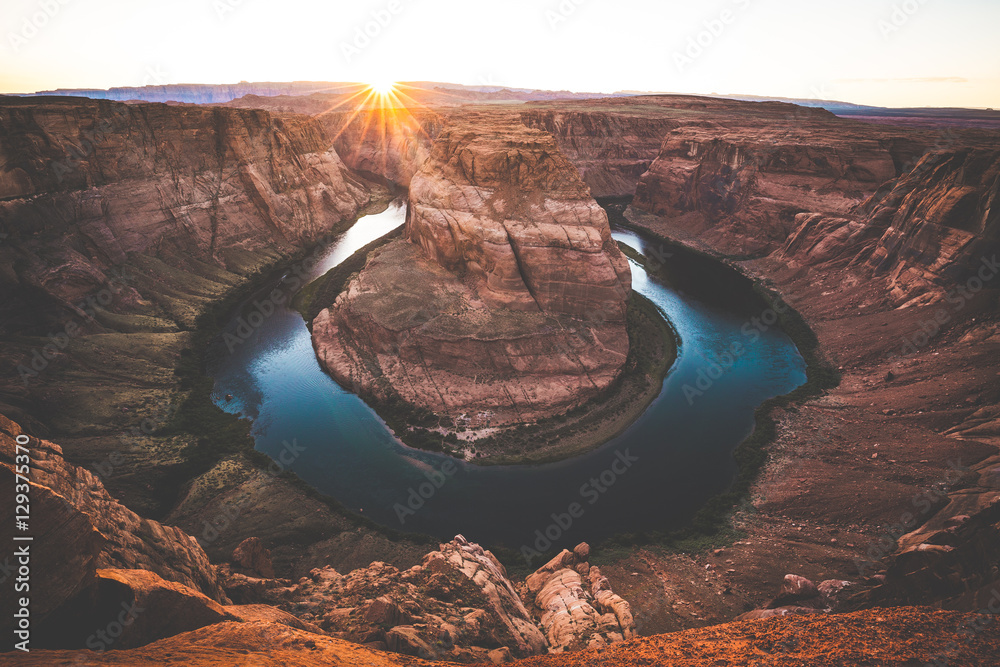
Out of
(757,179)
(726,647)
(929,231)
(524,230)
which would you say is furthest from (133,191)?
(757,179)

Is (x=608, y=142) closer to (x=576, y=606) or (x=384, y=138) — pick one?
(x=384, y=138)

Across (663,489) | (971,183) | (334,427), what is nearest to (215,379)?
(334,427)

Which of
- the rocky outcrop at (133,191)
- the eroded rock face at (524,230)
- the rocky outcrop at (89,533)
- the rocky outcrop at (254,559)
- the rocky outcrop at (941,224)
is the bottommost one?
the rocky outcrop at (254,559)

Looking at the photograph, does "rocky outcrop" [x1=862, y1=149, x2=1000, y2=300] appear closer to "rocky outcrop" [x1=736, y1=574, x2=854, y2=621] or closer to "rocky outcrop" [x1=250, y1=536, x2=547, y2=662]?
"rocky outcrop" [x1=736, y1=574, x2=854, y2=621]

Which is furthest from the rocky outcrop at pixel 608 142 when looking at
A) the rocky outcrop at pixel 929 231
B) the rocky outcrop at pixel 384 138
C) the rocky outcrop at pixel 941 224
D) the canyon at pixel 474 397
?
the rocky outcrop at pixel 941 224

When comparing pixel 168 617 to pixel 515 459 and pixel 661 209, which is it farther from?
pixel 661 209

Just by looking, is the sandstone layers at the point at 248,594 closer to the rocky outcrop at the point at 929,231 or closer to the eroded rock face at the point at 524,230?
the eroded rock face at the point at 524,230
